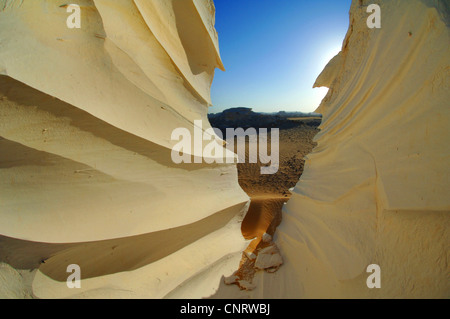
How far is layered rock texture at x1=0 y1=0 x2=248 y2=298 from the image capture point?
4.17ft

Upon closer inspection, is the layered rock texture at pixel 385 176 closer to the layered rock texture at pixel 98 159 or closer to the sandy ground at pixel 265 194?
the sandy ground at pixel 265 194

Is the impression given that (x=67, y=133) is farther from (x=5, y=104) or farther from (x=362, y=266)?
(x=362, y=266)

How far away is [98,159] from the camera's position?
143cm

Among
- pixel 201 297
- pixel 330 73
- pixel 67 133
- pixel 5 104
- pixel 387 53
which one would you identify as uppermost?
pixel 330 73

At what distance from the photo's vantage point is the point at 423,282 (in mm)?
976

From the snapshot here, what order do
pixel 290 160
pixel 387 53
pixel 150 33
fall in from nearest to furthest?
pixel 387 53 → pixel 150 33 → pixel 290 160

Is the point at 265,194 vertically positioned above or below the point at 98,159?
below

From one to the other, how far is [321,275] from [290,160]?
19.1 feet

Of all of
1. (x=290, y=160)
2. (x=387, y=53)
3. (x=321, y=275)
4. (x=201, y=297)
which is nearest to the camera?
(x=387, y=53)

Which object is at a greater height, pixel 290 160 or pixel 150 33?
pixel 150 33

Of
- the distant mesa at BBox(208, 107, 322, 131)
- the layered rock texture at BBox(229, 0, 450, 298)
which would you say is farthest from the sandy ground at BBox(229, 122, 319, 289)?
the distant mesa at BBox(208, 107, 322, 131)

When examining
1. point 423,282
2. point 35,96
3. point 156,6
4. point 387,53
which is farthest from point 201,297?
point 156,6

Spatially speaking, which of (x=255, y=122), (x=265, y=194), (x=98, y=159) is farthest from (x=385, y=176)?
(x=255, y=122)

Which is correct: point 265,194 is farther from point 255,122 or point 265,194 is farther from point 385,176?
point 255,122
